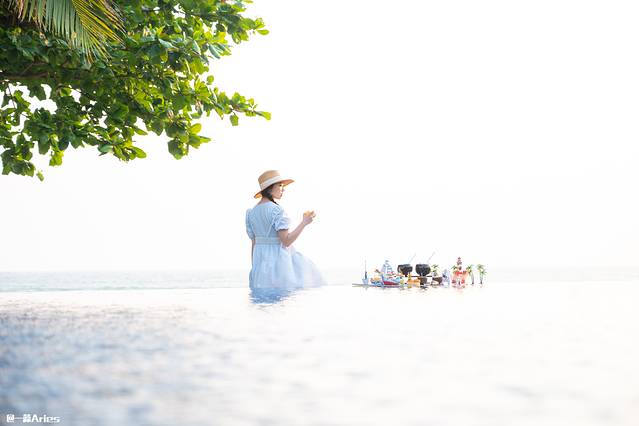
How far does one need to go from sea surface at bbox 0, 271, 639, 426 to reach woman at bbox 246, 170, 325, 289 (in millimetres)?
2720

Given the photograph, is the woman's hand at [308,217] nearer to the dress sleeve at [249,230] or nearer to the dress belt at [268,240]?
the dress belt at [268,240]

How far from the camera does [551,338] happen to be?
11.9 feet

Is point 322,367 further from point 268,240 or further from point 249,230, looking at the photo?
point 249,230

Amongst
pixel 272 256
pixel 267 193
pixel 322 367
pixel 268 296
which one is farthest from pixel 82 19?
pixel 322 367

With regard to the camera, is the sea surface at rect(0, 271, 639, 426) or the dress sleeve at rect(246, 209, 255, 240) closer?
the sea surface at rect(0, 271, 639, 426)

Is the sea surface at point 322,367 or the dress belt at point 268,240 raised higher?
the dress belt at point 268,240

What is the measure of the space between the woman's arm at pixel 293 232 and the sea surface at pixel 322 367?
92.4 inches

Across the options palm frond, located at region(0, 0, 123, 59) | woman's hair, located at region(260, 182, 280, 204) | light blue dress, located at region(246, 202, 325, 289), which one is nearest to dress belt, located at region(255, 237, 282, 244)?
light blue dress, located at region(246, 202, 325, 289)

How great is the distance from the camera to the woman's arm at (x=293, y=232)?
747 centimetres

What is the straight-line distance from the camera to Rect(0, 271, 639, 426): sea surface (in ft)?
6.47

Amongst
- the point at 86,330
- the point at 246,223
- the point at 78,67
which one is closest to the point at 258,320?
the point at 86,330

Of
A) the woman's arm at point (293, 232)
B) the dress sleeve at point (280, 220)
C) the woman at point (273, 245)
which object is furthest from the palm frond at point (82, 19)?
the woman's arm at point (293, 232)

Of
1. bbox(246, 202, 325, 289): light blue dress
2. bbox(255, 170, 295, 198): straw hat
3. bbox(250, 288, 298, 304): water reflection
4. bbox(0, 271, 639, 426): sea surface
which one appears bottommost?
bbox(0, 271, 639, 426): sea surface

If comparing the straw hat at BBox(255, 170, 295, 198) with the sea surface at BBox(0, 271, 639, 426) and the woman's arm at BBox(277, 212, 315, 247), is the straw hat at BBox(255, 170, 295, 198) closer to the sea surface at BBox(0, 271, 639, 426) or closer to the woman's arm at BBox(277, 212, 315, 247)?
the woman's arm at BBox(277, 212, 315, 247)
